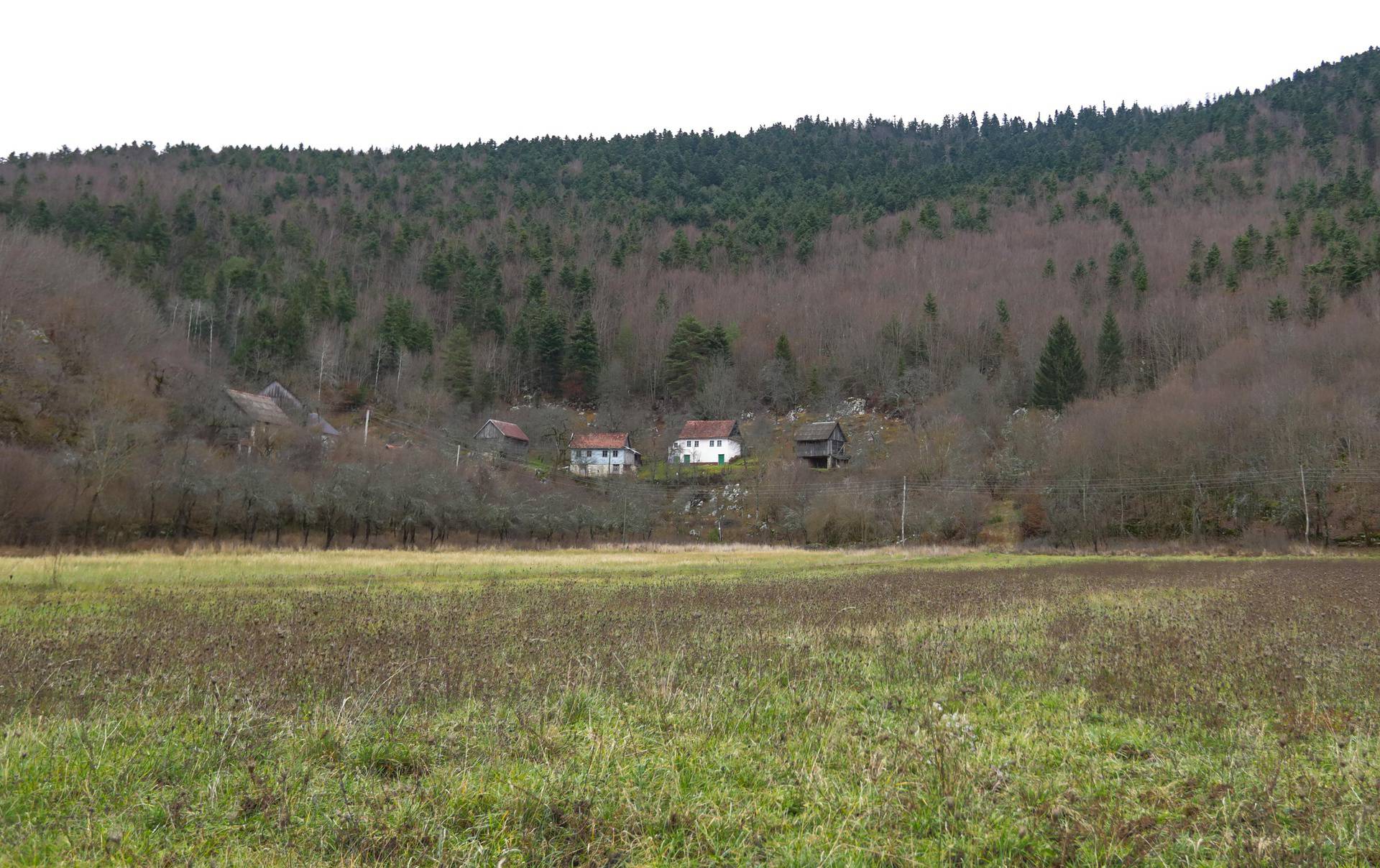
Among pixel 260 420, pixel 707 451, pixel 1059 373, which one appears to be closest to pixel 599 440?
pixel 707 451

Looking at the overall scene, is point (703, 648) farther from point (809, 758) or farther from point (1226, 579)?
point (1226, 579)

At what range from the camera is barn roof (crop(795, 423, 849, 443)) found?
3757 inches

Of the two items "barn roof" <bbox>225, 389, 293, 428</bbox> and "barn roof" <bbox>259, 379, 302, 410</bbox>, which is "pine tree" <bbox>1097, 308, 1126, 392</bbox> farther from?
"barn roof" <bbox>259, 379, 302, 410</bbox>

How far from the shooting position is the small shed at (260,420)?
2591 inches

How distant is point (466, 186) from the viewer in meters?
188

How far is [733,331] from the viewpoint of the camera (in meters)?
130

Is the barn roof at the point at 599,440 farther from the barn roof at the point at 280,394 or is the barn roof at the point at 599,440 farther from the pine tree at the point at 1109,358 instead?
the pine tree at the point at 1109,358

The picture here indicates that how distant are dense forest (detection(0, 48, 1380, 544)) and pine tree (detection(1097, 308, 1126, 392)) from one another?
0.44m

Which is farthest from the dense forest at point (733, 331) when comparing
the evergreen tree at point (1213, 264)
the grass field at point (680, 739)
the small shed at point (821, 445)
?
the grass field at point (680, 739)

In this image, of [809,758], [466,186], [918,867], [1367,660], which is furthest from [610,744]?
[466,186]

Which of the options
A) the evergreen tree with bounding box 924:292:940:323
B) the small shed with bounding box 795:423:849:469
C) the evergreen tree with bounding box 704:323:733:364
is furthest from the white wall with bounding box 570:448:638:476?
the evergreen tree with bounding box 924:292:940:323

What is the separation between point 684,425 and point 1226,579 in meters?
83.1

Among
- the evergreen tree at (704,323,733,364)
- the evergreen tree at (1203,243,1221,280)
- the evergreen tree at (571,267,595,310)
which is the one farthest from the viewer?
the evergreen tree at (571,267,595,310)

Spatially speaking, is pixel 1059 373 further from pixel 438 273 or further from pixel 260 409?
pixel 438 273
